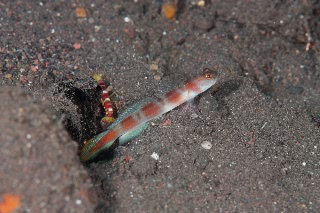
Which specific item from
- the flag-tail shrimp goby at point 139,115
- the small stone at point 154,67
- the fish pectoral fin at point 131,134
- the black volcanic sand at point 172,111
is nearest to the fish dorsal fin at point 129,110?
the flag-tail shrimp goby at point 139,115

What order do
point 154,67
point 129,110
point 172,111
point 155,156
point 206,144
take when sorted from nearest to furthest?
point 155,156 < point 206,144 < point 129,110 < point 172,111 < point 154,67

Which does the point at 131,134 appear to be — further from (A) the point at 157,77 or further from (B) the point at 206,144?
(A) the point at 157,77

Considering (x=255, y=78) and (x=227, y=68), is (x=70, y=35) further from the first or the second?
(x=255, y=78)

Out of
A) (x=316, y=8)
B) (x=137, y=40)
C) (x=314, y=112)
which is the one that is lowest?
(x=314, y=112)

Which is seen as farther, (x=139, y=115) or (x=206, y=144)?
(x=139, y=115)

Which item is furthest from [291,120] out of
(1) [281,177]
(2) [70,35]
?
(2) [70,35]

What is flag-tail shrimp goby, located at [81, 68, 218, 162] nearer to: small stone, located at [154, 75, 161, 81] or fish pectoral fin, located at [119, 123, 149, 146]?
fish pectoral fin, located at [119, 123, 149, 146]

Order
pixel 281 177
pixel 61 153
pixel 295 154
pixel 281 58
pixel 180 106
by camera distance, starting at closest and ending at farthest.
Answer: pixel 61 153 → pixel 281 177 → pixel 295 154 → pixel 180 106 → pixel 281 58

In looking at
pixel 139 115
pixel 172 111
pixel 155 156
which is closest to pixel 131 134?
pixel 139 115

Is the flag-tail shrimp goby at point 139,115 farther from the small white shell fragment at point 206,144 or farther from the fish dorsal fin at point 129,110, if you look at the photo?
the small white shell fragment at point 206,144
